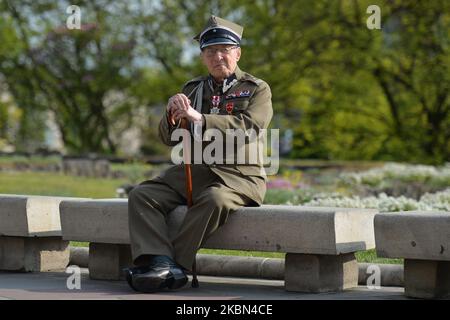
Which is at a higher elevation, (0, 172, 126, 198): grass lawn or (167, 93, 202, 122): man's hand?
(167, 93, 202, 122): man's hand

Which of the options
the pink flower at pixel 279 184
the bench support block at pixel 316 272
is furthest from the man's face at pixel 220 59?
the pink flower at pixel 279 184

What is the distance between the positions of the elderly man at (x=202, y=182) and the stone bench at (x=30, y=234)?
3.97 feet

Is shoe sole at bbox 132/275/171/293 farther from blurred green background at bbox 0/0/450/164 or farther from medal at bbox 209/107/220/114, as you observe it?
blurred green background at bbox 0/0/450/164

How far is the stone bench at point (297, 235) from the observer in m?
6.69

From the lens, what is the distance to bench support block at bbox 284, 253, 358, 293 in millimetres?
6898

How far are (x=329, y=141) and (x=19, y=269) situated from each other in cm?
1915

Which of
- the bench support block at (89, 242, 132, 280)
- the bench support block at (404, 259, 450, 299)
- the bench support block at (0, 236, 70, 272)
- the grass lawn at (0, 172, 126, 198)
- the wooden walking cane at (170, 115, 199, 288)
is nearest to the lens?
the bench support block at (404, 259, 450, 299)

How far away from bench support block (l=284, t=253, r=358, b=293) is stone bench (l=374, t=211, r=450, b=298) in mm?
443

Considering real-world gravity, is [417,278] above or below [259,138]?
→ below

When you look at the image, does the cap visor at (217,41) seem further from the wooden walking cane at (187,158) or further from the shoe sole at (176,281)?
the shoe sole at (176,281)

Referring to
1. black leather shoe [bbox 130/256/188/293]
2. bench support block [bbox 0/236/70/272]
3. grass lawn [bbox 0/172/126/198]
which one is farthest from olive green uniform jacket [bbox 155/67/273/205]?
grass lawn [bbox 0/172/126/198]

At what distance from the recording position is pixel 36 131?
3647cm
